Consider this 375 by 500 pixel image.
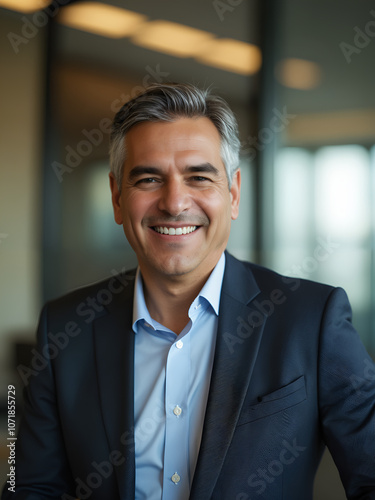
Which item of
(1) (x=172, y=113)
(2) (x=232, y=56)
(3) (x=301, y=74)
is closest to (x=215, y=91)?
(2) (x=232, y=56)

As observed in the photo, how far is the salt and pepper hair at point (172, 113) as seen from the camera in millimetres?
1559

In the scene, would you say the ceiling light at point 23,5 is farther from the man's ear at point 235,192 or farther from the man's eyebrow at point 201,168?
the man's eyebrow at point 201,168

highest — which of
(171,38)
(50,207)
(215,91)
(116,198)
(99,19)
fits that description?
(99,19)

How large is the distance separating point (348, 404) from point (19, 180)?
3.54m

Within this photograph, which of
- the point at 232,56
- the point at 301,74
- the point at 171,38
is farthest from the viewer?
the point at 171,38

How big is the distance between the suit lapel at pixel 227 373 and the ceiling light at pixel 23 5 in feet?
11.9

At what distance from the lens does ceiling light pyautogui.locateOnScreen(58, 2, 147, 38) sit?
4250 millimetres

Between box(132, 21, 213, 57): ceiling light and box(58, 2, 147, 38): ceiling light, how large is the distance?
104 millimetres

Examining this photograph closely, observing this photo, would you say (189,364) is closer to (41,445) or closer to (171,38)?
(41,445)

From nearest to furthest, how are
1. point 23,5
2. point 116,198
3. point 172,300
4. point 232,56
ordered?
point 172,300
point 116,198
point 232,56
point 23,5

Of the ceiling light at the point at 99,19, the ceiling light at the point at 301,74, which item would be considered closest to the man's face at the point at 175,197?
the ceiling light at the point at 301,74

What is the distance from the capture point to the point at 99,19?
430 centimetres

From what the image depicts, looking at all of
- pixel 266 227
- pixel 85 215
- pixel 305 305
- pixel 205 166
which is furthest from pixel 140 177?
pixel 85 215

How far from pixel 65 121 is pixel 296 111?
5.97ft
